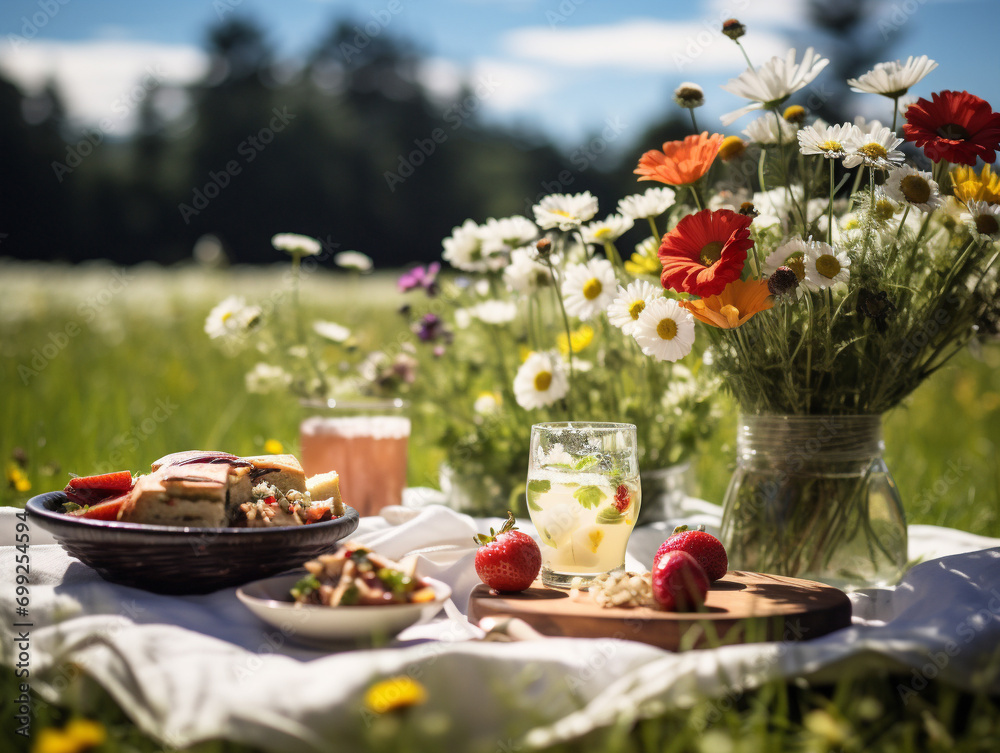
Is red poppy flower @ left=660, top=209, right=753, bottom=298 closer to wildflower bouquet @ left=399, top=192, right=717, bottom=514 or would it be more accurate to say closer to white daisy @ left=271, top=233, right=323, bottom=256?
wildflower bouquet @ left=399, top=192, right=717, bottom=514

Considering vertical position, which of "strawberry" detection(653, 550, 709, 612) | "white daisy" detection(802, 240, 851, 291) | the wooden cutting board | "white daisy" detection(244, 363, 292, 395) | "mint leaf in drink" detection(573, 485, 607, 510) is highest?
"white daisy" detection(802, 240, 851, 291)

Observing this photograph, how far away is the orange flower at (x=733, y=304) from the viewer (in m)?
1.53

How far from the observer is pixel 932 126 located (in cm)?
158

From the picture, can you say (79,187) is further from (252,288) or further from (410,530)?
(410,530)

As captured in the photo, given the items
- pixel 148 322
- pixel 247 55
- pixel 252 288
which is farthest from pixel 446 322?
pixel 247 55

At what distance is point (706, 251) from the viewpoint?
1.57 metres

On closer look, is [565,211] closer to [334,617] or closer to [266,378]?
[334,617]

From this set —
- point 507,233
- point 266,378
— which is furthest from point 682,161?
point 266,378

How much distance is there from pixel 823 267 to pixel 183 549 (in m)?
1.25

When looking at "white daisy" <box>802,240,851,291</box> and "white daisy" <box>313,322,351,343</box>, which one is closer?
"white daisy" <box>802,240,851,291</box>

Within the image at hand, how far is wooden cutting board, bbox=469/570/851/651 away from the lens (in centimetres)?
133

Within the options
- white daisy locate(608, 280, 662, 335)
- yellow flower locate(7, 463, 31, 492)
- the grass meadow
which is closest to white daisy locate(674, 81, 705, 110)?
white daisy locate(608, 280, 662, 335)

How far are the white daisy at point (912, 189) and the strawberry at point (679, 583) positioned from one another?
792 mm

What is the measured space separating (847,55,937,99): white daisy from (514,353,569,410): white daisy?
3.15 feet
